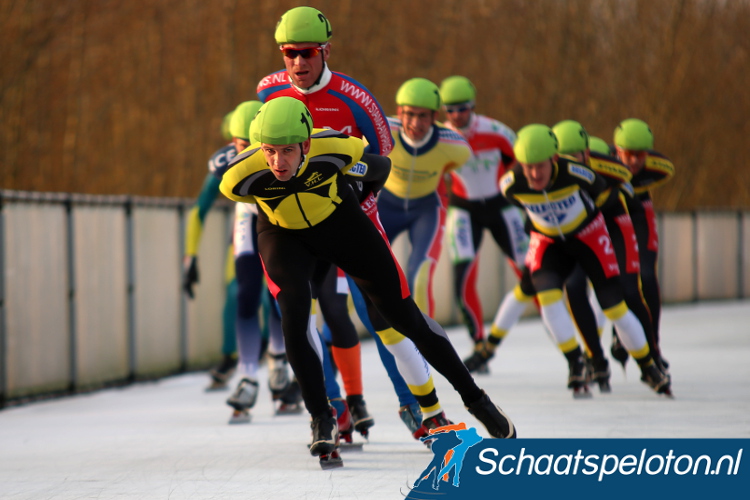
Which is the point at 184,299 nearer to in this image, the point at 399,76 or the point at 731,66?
the point at 399,76

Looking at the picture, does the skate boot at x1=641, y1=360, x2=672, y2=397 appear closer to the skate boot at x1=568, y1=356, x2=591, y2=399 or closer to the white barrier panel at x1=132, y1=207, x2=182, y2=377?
the skate boot at x1=568, y1=356, x2=591, y2=399

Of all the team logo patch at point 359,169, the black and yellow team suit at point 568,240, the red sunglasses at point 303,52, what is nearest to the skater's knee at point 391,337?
the team logo patch at point 359,169

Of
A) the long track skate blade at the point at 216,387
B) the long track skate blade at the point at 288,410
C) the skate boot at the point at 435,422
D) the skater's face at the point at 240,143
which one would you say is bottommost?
the long track skate blade at the point at 216,387

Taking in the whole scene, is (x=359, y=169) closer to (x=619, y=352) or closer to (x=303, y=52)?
(x=303, y=52)

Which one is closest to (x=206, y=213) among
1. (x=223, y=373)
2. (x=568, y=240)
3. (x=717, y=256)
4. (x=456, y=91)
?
(x=223, y=373)

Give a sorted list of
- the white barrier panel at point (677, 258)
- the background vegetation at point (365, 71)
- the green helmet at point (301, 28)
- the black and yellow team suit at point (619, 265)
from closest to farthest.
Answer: the green helmet at point (301, 28)
the black and yellow team suit at point (619, 265)
the background vegetation at point (365, 71)
the white barrier panel at point (677, 258)

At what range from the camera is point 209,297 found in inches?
476

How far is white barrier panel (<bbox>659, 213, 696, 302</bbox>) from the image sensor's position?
20969 mm

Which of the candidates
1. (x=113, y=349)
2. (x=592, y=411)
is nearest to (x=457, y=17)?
(x=113, y=349)

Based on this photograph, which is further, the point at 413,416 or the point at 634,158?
the point at 634,158

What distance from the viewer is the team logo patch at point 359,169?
19.1 feet

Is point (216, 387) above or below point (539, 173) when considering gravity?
below

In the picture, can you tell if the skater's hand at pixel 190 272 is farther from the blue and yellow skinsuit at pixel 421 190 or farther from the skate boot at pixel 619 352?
the skate boot at pixel 619 352

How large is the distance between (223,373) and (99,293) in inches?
49.4
